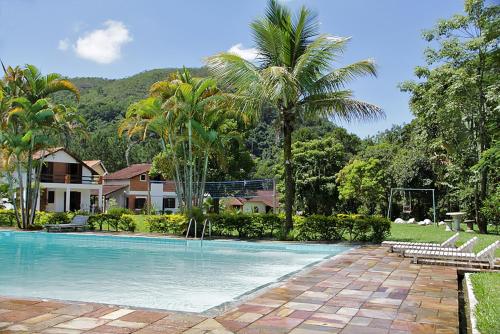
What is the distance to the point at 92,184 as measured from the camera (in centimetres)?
3975

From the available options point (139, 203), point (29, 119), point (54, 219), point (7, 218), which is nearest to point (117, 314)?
point (29, 119)

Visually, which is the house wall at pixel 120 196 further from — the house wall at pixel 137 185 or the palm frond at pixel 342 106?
the palm frond at pixel 342 106

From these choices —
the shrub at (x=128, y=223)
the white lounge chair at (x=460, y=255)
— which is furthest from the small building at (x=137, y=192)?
the white lounge chair at (x=460, y=255)

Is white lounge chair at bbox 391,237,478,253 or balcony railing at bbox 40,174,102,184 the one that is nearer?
white lounge chair at bbox 391,237,478,253

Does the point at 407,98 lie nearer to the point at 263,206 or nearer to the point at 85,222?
the point at 85,222

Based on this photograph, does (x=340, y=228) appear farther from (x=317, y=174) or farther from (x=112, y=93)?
(x=112, y=93)

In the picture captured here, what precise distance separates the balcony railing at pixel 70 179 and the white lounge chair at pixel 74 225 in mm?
18124

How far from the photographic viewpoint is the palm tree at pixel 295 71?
1591 cm

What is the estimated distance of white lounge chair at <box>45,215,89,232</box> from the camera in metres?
20.7

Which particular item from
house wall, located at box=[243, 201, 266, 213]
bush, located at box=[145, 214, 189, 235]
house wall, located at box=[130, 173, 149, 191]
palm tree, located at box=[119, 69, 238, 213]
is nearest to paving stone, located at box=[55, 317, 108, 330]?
palm tree, located at box=[119, 69, 238, 213]

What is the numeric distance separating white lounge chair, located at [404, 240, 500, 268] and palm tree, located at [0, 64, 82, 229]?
15.9m

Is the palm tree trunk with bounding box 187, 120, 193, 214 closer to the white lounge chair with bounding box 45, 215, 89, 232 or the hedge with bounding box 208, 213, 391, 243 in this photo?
the hedge with bounding box 208, 213, 391, 243

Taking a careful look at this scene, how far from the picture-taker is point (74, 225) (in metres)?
21.0

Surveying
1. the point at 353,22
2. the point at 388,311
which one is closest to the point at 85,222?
the point at 353,22
